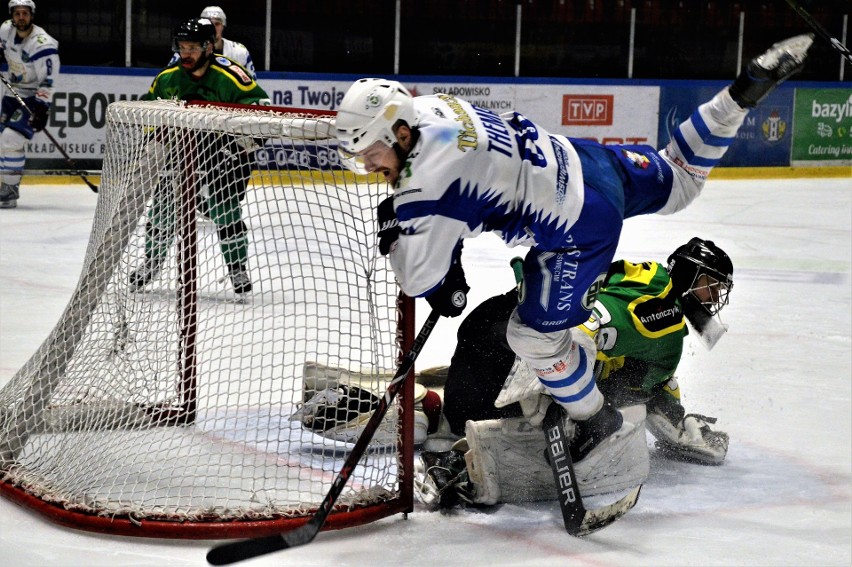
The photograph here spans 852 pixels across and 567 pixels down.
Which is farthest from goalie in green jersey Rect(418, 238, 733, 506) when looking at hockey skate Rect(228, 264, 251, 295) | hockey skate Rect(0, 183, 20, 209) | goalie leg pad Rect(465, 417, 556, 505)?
hockey skate Rect(0, 183, 20, 209)

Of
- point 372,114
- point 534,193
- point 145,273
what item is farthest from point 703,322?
point 145,273

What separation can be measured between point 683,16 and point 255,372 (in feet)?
28.1

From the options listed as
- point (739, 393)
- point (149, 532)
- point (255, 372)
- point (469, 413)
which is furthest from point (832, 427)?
point (149, 532)

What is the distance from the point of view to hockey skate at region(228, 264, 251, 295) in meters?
3.40

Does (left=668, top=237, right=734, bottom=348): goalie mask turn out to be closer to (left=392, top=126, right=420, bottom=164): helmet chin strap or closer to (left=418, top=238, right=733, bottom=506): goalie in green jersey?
(left=418, top=238, right=733, bottom=506): goalie in green jersey

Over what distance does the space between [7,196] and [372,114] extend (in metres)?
5.88

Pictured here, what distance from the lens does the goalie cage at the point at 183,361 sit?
9.02ft

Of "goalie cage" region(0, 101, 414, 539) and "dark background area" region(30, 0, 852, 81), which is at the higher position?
"dark background area" region(30, 0, 852, 81)

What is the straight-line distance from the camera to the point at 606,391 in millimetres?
3213

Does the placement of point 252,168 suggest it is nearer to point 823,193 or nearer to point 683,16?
point 823,193

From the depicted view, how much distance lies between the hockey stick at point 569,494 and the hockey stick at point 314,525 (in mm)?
385

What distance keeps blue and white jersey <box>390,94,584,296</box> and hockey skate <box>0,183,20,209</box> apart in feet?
18.8

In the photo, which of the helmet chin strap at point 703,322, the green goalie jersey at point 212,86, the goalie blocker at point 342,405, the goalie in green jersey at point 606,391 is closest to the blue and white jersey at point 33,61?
the green goalie jersey at point 212,86

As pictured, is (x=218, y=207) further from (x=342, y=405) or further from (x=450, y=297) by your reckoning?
(x=450, y=297)
